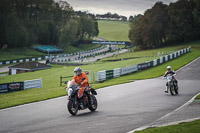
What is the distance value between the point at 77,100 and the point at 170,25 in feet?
299

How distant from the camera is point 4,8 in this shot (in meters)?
101

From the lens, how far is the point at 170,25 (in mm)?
101562

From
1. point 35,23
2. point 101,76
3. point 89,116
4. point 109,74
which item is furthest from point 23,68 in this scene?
point 35,23

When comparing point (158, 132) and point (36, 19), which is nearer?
point (158, 132)

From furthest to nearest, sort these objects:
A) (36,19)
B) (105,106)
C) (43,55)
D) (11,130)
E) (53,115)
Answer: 1. (36,19)
2. (43,55)
3. (105,106)
4. (53,115)
5. (11,130)

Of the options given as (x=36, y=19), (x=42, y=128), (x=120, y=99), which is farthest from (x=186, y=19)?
(x=42, y=128)

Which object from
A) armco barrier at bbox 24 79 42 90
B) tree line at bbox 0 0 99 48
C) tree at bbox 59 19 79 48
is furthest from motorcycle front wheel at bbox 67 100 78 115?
tree at bbox 59 19 79 48

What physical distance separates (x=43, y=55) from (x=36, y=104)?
8163cm

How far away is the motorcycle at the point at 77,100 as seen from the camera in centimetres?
1403

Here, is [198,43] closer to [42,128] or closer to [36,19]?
[36,19]

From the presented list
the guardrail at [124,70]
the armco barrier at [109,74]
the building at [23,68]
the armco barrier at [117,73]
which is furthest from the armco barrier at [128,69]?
the building at [23,68]

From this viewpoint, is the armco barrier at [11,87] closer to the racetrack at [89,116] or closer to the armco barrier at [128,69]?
the racetrack at [89,116]

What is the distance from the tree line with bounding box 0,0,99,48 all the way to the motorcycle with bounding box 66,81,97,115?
82.9 m

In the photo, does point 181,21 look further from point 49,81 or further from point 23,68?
point 49,81
